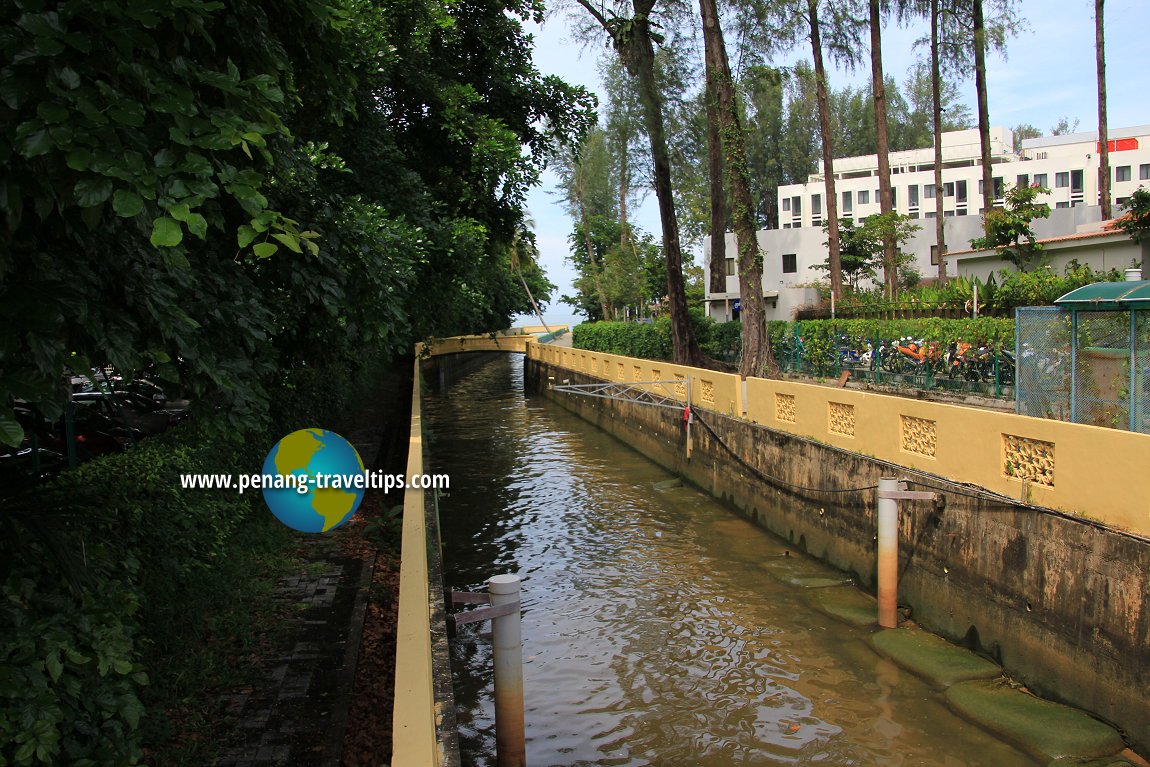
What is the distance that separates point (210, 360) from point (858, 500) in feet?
24.1

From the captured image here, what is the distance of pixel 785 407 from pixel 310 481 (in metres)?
7.19

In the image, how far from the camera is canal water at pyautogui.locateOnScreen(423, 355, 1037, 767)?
6.34 meters

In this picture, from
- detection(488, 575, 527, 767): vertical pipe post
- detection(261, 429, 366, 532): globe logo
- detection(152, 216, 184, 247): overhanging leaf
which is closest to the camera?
detection(152, 216, 184, 247): overhanging leaf

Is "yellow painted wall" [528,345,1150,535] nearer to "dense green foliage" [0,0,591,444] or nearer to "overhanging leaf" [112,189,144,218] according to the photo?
"dense green foliage" [0,0,591,444]

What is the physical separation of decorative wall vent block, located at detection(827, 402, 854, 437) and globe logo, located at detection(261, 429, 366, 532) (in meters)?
5.80

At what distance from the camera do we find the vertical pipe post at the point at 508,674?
5.52 m

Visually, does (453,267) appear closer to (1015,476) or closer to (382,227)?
(382,227)

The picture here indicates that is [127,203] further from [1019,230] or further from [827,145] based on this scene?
[827,145]

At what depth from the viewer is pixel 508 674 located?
5566 mm

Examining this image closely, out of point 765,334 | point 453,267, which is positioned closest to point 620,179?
point 765,334

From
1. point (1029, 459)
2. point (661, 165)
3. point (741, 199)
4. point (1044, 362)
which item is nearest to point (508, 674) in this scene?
point (1029, 459)

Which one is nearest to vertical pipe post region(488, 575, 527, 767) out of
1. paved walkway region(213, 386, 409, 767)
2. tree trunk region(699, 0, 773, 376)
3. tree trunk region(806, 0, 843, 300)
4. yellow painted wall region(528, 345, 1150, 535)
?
paved walkway region(213, 386, 409, 767)

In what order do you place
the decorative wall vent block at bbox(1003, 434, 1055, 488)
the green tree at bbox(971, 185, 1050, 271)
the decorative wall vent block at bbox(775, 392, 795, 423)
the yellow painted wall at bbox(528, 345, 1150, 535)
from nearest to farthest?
the yellow painted wall at bbox(528, 345, 1150, 535) → the decorative wall vent block at bbox(1003, 434, 1055, 488) → the decorative wall vent block at bbox(775, 392, 795, 423) → the green tree at bbox(971, 185, 1050, 271)

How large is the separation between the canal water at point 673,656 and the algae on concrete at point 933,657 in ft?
0.49
